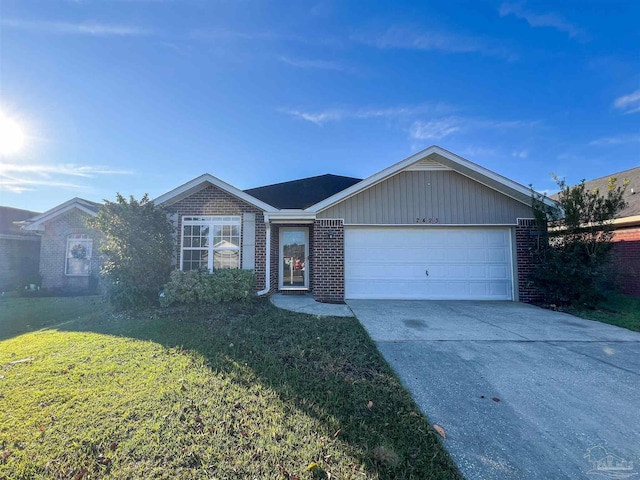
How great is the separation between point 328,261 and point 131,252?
223 inches

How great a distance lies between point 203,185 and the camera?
30.5 feet

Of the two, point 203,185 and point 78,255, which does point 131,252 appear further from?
point 78,255

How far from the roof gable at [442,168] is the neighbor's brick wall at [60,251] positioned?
1061 cm

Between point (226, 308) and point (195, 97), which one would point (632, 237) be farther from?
point (195, 97)

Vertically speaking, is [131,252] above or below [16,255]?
above

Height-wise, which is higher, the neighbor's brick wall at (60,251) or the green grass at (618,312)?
the neighbor's brick wall at (60,251)

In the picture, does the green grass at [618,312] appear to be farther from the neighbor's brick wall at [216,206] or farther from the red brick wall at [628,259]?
the neighbor's brick wall at [216,206]

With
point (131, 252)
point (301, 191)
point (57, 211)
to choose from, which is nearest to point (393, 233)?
point (301, 191)

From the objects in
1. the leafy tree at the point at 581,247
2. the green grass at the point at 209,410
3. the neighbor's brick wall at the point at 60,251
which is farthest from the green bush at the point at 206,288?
the leafy tree at the point at 581,247

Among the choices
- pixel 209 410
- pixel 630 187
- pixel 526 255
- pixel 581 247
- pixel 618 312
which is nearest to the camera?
pixel 209 410

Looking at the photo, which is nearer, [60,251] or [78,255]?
[60,251]

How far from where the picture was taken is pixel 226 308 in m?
7.42

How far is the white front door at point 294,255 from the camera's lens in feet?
34.0

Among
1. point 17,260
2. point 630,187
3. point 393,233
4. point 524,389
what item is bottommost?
point 524,389
